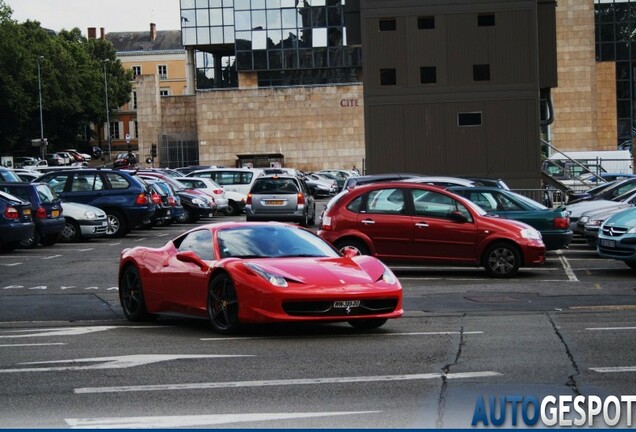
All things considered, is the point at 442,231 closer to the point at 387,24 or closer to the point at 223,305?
the point at 223,305

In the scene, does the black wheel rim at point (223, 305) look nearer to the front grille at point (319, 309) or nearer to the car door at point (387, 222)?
the front grille at point (319, 309)

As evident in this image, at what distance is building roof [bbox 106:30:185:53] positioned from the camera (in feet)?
493

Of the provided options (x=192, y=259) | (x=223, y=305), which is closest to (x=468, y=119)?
(x=192, y=259)

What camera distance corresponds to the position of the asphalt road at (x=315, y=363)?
8.95 meters

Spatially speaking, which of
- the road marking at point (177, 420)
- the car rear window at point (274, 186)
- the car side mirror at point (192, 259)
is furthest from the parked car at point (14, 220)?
the road marking at point (177, 420)

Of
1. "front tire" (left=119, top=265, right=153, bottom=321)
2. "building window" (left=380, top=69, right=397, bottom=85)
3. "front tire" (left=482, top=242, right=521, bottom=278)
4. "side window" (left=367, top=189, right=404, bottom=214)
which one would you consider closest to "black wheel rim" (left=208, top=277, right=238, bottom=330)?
"front tire" (left=119, top=265, right=153, bottom=321)

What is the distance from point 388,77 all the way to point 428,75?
133cm

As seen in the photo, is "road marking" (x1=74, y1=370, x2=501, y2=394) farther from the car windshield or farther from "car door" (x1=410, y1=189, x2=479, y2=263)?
"car door" (x1=410, y1=189, x2=479, y2=263)

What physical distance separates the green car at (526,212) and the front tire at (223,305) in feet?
35.8

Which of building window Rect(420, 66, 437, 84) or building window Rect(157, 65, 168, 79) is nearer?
building window Rect(420, 66, 437, 84)

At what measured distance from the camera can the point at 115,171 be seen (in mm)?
35344

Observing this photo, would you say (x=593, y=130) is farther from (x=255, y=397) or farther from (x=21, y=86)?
(x=255, y=397)

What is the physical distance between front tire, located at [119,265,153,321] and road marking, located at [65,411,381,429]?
686 centimetres

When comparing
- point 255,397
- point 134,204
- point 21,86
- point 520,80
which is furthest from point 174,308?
point 21,86
